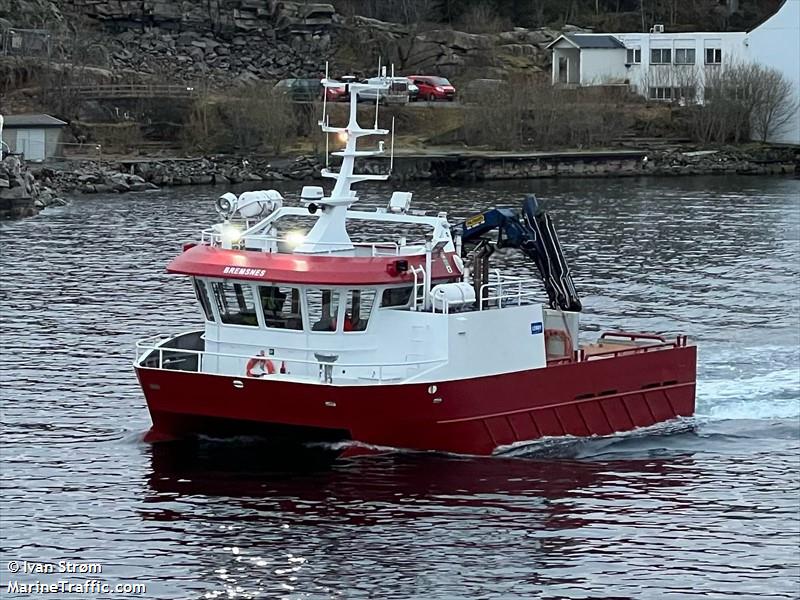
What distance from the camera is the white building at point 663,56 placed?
11188 cm

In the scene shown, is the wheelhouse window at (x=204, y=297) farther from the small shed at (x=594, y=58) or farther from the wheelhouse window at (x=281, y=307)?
the small shed at (x=594, y=58)

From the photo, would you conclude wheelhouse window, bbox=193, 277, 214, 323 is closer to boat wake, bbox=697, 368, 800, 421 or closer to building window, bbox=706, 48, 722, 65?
boat wake, bbox=697, 368, 800, 421

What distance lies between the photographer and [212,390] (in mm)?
30484

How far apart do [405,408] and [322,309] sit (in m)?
2.52

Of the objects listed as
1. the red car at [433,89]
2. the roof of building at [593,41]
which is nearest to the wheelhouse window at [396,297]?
the red car at [433,89]

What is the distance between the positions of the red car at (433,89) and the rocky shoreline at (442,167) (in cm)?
783

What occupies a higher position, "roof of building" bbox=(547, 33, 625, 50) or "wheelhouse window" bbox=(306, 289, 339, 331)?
"roof of building" bbox=(547, 33, 625, 50)

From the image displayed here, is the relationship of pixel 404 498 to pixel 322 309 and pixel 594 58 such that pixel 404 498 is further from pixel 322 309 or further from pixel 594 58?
pixel 594 58

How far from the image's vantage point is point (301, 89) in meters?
110

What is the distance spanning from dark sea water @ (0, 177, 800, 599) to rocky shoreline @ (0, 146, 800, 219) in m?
44.8

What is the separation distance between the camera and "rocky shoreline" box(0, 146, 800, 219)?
91281 millimetres

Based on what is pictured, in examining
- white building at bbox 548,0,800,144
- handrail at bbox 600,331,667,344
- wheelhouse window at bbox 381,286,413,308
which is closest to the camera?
wheelhouse window at bbox 381,286,413,308

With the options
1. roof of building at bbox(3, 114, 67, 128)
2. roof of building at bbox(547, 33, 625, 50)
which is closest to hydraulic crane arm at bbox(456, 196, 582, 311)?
roof of building at bbox(3, 114, 67, 128)

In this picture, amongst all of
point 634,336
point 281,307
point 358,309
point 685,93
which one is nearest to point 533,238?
point 634,336
